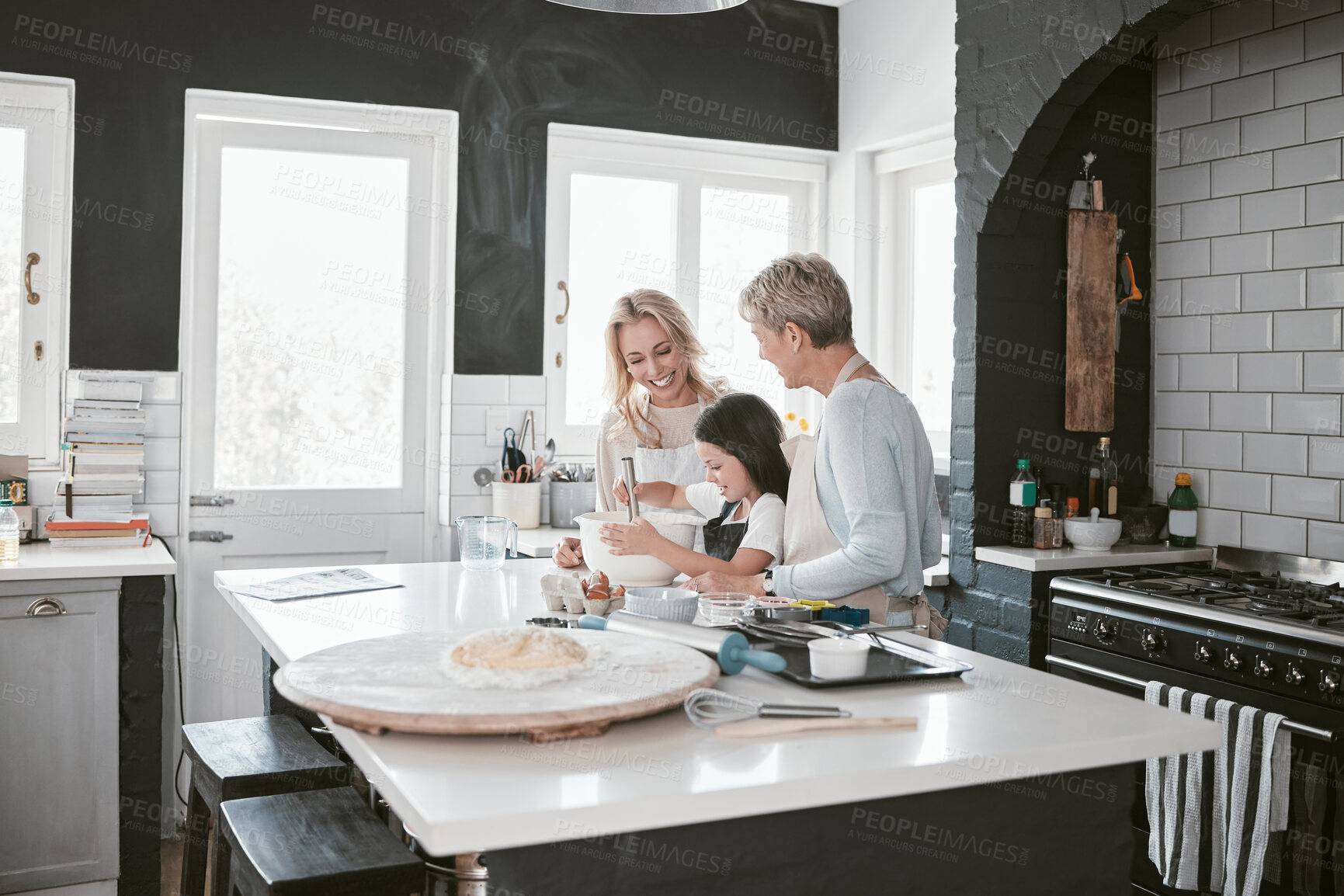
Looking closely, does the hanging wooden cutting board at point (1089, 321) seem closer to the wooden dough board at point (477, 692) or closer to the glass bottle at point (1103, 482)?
the glass bottle at point (1103, 482)

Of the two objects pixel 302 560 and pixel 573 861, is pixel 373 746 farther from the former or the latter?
pixel 302 560

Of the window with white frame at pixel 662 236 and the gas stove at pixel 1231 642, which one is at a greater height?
the window with white frame at pixel 662 236

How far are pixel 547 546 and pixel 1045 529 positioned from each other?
61.3 inches

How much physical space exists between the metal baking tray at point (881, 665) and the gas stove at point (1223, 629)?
1.24m

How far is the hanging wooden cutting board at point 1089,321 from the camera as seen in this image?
12.0 ft

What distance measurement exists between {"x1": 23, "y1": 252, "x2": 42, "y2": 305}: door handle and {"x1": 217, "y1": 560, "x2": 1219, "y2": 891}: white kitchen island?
3.11 meters

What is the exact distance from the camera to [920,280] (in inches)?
188

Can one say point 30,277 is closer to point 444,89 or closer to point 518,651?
point 444,89

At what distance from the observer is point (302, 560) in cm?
420

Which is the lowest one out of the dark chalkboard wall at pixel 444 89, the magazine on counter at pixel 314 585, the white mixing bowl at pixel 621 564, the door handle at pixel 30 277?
the magazine on counter at pixel 314 585

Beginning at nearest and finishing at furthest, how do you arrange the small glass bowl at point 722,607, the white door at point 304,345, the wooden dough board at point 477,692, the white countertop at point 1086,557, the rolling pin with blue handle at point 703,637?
the wooden dough board at point 477,692
the rolling pin with blue handle at point 703,637
the small glass bowl at point 722,607
the white countertop at point 1086,557
the white door at point 304,345

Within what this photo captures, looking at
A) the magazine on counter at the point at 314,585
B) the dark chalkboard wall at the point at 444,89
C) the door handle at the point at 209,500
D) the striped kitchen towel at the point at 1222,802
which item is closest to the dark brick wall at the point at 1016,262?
the striped kitchen towel at the point at 1222,802

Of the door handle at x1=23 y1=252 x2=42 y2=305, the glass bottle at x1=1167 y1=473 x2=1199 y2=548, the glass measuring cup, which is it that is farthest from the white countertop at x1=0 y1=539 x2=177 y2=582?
the glass bottle at x1=1167 y1=473 x2=1199 y2=548

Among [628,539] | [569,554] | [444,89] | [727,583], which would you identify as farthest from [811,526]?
[444,89]
